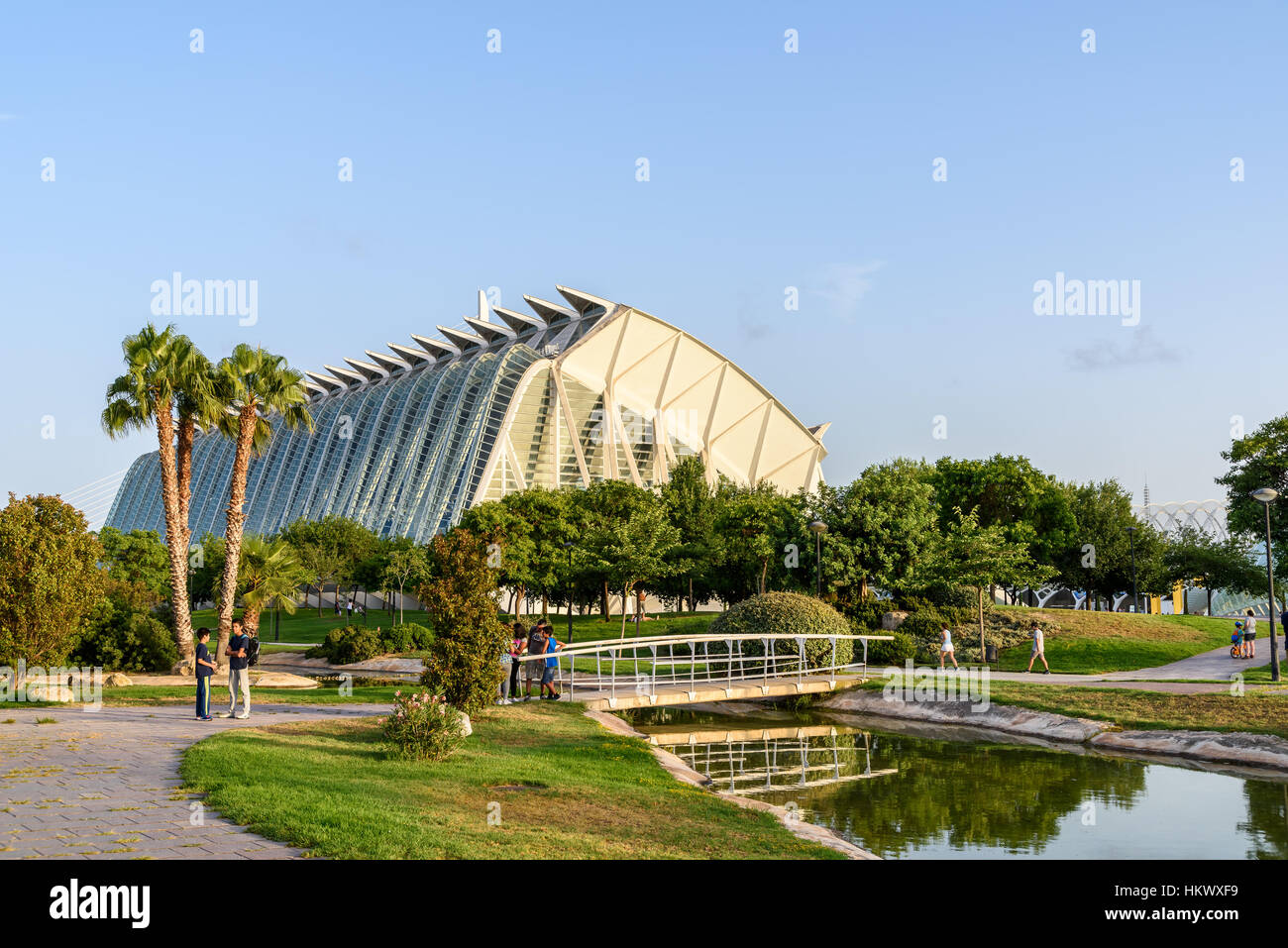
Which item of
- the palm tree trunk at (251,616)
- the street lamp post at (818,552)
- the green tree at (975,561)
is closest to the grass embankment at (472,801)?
the palm tree trunk at (251,616)

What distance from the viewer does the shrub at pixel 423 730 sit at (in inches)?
562

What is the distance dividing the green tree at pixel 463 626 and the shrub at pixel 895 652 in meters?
18.6

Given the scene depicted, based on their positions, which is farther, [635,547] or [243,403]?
[635,547]

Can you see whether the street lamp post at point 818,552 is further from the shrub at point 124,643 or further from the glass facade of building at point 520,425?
the glass facade of building at point 520,425

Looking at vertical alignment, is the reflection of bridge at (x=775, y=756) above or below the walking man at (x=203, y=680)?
below

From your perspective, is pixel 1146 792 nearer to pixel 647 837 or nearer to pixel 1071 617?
pixel 647 837

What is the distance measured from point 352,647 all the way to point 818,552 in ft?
58.3

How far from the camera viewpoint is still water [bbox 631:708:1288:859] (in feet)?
39.4

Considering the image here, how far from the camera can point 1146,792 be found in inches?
602

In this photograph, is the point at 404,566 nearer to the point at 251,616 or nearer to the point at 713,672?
the point at 251,616

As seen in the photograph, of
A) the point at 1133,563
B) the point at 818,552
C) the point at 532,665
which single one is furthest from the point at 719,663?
the point at 1133,563

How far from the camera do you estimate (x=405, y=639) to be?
129ft

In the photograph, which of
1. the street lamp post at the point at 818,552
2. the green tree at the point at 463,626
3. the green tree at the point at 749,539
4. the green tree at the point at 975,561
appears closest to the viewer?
the green tree at the point at 463,626
